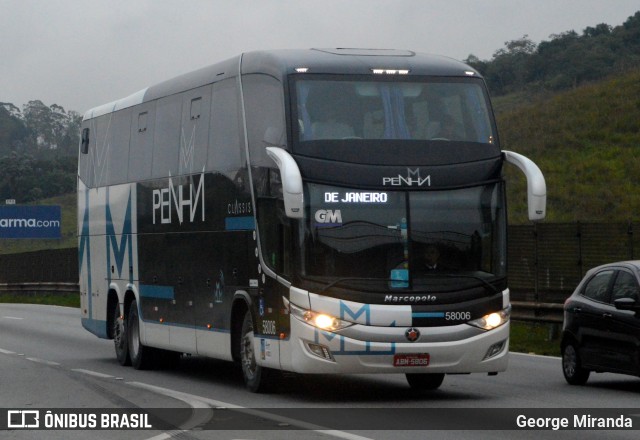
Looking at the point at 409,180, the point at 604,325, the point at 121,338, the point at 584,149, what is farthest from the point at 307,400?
the point at 584,149

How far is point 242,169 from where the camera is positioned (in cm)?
1633

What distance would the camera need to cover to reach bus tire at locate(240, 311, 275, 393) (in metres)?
16.0

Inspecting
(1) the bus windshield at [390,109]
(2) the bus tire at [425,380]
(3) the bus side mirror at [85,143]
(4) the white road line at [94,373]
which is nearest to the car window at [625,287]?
(2) the bus tire at [425,380]

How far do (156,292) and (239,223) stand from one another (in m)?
4.06

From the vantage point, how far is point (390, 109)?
609 inches

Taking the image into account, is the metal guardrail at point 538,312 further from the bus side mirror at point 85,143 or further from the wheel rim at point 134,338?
the bus side mirror at point 85,143

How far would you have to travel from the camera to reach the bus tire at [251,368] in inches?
630

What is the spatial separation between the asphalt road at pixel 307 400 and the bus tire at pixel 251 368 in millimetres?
185

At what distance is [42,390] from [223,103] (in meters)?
4.26

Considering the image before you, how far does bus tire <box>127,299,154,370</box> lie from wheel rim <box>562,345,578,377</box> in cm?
684

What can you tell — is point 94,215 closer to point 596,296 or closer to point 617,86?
point 596,296

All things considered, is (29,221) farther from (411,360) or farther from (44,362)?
(411,360)

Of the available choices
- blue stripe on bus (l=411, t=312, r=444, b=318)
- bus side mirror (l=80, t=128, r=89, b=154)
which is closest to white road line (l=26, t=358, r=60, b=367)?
bus side mirror (l=80, t=128, r=89, b=154)

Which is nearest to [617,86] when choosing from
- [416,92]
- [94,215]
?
[94,215]
